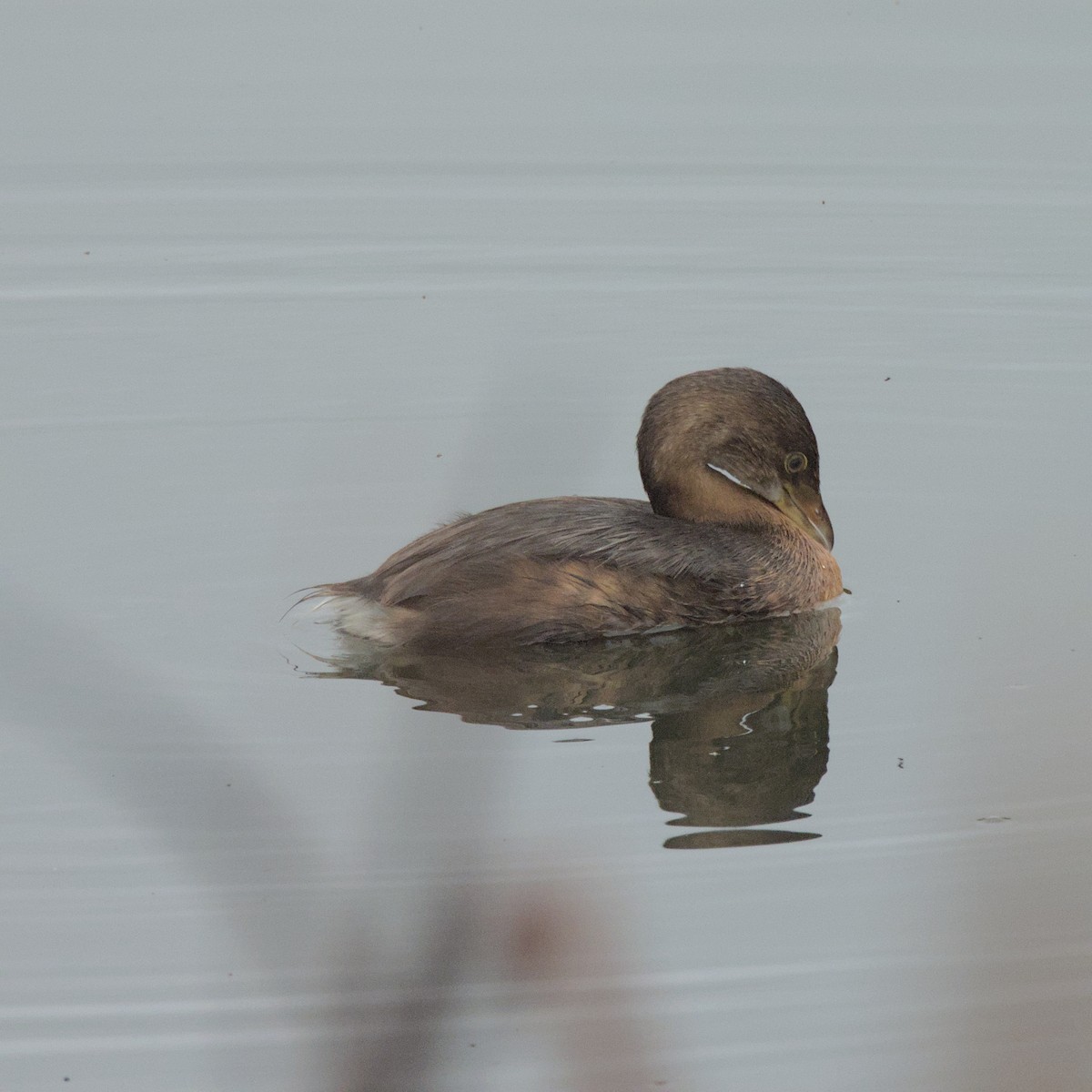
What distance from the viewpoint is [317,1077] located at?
10.0 ft

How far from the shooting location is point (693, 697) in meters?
5.96

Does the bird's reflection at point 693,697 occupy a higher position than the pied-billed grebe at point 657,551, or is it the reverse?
the pied-billed grebe at point 657,551

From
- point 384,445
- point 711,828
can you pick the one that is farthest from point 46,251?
point 711,828

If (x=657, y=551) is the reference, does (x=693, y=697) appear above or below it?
below

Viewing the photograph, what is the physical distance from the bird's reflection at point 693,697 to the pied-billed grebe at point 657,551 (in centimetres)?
7

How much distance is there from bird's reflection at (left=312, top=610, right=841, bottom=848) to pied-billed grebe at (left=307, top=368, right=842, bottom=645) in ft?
0.24

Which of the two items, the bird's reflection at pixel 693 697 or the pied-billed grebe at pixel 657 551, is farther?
the pied-billed grebe at pixel 657 551

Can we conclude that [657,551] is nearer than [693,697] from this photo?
No

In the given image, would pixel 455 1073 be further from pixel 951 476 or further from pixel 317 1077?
pixel 951 476

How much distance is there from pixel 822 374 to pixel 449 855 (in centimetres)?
447

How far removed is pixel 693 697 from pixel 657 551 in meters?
0.57

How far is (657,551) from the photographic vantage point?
20.7ft

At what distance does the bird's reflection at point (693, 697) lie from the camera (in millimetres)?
5328

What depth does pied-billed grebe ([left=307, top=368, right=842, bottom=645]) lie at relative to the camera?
617cm
